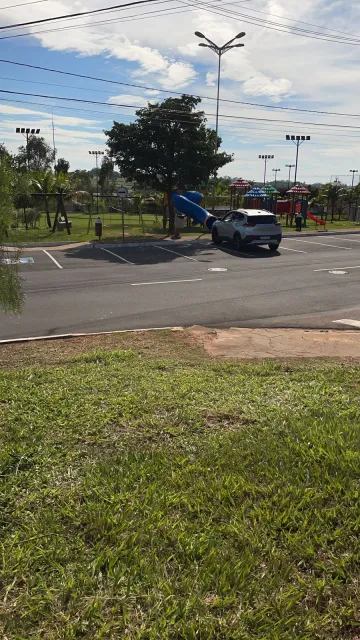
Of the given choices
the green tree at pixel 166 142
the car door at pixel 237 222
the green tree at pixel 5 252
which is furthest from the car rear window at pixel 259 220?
the green tree at pixel 5 252

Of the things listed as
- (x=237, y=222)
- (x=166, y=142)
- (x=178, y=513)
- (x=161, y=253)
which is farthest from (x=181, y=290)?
(x=166, y=142)

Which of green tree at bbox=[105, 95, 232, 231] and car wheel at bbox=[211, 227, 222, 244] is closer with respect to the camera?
car wheel at bbox=[211, 227, 222, 244]

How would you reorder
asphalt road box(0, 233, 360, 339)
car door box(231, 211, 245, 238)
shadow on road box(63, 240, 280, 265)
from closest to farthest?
asphalt road box(0, 233, 360, 339) < shadow on road box(63, 240, 280, 265) < car door box(231, 211, 245, 238)

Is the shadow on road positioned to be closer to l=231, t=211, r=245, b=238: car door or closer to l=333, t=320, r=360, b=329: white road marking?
l=231, t=211, r=245, b=238: car door

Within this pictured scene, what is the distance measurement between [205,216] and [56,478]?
26.2m

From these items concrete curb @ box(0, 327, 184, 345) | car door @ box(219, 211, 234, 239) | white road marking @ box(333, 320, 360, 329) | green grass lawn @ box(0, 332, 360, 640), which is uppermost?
car door @ box(219, 211, 234, 239)

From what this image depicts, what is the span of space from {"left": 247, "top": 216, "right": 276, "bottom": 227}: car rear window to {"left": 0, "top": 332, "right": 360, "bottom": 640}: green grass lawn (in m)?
16.5

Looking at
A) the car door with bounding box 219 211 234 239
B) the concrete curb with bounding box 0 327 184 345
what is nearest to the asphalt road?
the concrete curb with bounding box 0 327 184 345

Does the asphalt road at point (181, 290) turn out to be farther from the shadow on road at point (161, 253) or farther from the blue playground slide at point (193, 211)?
the blue playground slide at point (193, 211)

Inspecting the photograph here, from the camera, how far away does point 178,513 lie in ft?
10.5

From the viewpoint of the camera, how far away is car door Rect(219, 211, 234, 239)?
889 inches

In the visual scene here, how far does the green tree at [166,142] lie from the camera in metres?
25.2

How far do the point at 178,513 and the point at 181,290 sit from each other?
34.8ft

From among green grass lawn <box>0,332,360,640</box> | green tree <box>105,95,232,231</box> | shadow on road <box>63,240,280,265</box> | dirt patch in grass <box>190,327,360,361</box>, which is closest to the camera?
green grass lawn <box>0,332,360,640</box>
